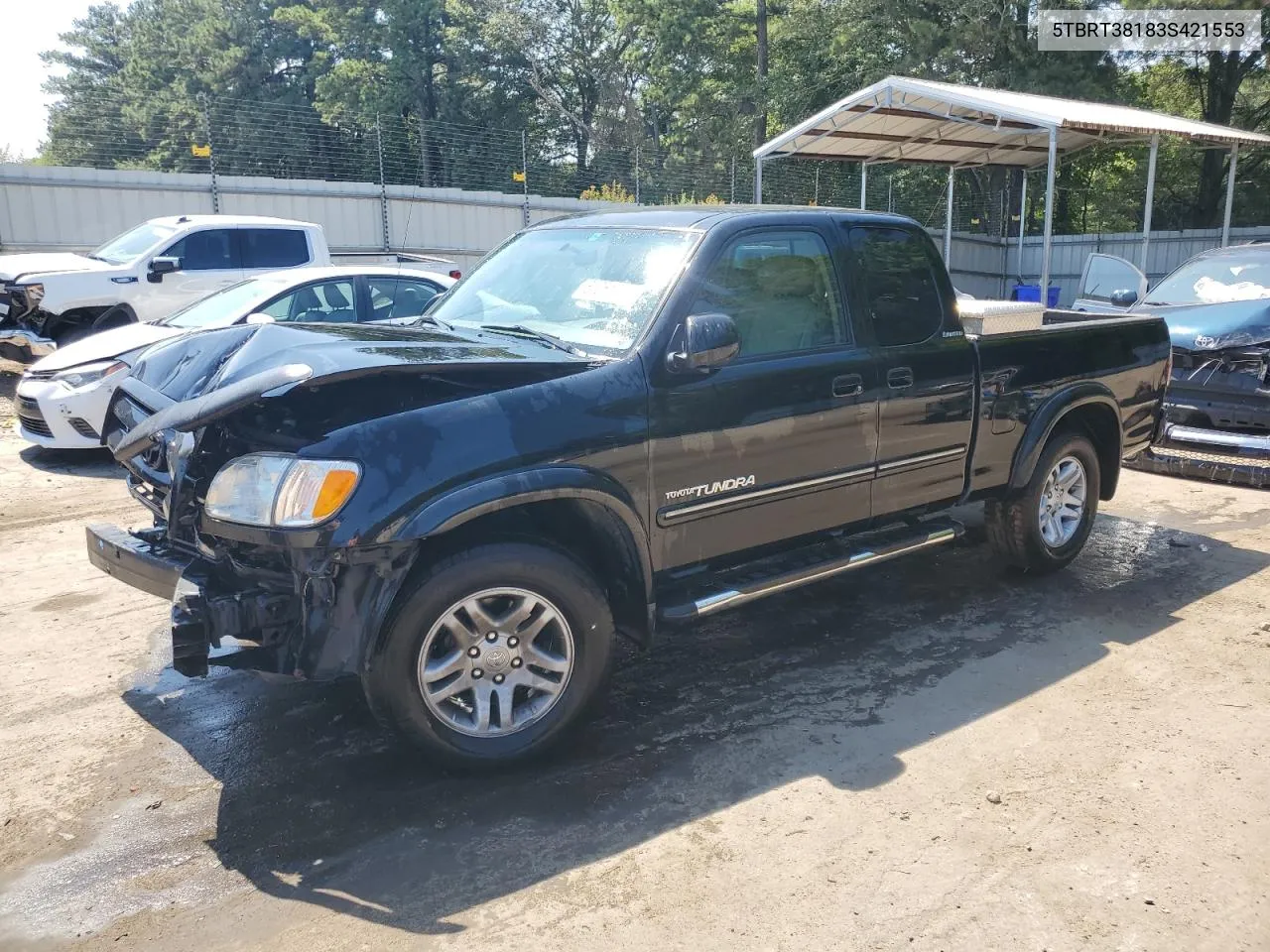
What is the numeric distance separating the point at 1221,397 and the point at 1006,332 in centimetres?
381

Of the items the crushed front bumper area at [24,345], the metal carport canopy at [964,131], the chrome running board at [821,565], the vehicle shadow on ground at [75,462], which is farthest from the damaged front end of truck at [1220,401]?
the crushed front bumper area at [24,345]

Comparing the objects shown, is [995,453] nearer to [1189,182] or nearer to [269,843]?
[269,843]

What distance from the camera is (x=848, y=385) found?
4.52m

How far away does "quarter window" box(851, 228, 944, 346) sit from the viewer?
15.5 ft

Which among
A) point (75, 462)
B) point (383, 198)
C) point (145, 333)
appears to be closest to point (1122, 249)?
point (383, 198)

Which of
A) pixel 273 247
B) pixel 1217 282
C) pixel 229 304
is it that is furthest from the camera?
pixel 273 247

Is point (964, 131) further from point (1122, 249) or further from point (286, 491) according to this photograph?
point (286, 491)

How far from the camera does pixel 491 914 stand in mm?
2871

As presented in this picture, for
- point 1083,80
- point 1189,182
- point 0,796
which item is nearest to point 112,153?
point 0,796

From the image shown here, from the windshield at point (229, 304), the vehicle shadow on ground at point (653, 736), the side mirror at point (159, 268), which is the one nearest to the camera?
the vehicle shadow on ground at point (653, 736)

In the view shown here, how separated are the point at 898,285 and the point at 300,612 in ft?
10.5

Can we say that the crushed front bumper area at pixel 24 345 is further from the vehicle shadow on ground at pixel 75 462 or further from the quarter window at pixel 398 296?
the quarter window at pixel 398 296

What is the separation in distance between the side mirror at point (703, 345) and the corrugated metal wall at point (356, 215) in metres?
13.3

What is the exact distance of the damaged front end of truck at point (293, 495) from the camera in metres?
3.17
